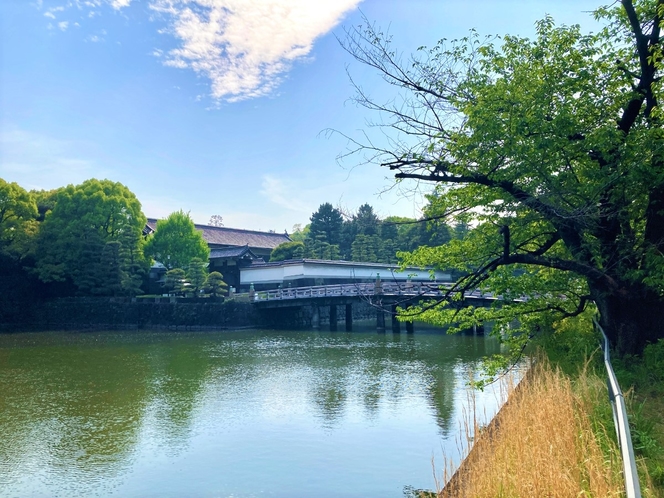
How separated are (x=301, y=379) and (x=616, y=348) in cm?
727

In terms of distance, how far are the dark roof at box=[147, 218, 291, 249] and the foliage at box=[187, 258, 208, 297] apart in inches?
354

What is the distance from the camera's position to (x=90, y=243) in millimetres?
27766

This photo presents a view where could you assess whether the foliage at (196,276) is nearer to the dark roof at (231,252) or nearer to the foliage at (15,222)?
the dark roof at (231,252)

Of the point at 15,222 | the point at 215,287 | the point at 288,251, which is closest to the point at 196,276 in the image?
the point at 215,287

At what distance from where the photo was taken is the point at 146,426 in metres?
8.16

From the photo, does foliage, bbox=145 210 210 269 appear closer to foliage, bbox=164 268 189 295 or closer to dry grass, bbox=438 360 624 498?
foliage, bbox=164 268 189 295

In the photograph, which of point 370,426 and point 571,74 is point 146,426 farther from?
point 571,74

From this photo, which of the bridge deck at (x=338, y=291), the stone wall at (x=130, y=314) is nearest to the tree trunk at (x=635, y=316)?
the bridge deck at (x=338, y=291)

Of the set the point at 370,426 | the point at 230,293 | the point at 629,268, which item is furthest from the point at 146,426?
the point at 230,293

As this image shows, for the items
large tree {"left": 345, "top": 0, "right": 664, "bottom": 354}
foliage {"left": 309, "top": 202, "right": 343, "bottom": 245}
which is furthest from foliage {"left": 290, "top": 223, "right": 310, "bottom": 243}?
large tree {"left": 345, "top": 0, "right": 664, "bottom": 354}

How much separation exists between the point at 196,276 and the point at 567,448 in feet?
85.3

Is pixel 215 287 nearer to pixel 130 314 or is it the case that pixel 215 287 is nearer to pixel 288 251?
pixel 130 314

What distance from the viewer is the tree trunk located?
6.02 metres

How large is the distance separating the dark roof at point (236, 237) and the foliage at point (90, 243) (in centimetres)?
789
